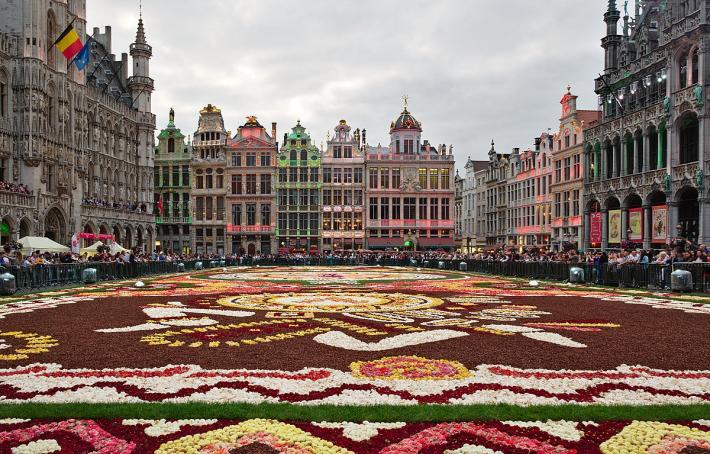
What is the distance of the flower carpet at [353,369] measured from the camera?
408 centimetres

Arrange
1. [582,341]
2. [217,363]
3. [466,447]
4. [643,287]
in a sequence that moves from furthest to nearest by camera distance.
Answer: [643,287] → [582,341] → [217,363] → [466,447]

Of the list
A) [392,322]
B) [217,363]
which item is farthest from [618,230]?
[217,363]

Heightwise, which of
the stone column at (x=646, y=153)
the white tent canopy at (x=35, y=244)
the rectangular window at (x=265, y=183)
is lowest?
the white tent canopy at (x=35, y=244)

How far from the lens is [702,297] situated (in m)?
15.0

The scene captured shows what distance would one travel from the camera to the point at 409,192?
65.0 metres

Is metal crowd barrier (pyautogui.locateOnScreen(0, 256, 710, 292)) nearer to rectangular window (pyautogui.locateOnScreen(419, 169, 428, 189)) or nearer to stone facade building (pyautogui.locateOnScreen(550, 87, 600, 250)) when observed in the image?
stone facade building (pyautogui.locateOnScreen(550, 87, 600, 250))

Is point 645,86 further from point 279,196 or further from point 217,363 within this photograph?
point 279,196

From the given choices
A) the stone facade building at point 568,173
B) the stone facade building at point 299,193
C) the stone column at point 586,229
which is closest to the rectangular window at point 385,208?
the stone facade building at point 299,193

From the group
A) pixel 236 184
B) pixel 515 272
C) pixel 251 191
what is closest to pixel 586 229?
pixel 515 272

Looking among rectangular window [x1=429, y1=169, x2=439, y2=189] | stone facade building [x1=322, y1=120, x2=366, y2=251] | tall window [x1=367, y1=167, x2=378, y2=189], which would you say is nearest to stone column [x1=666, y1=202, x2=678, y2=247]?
rectangular window [x1=429, y1=169, x2=439, y2=189]

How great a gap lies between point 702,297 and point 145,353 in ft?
46.1

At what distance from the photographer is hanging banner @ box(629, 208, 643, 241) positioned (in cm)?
3375

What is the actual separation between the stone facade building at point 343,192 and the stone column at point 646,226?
35309 mm

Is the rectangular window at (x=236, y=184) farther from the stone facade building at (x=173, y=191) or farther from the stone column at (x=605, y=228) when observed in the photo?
the stone column at (x=605, y=228)
